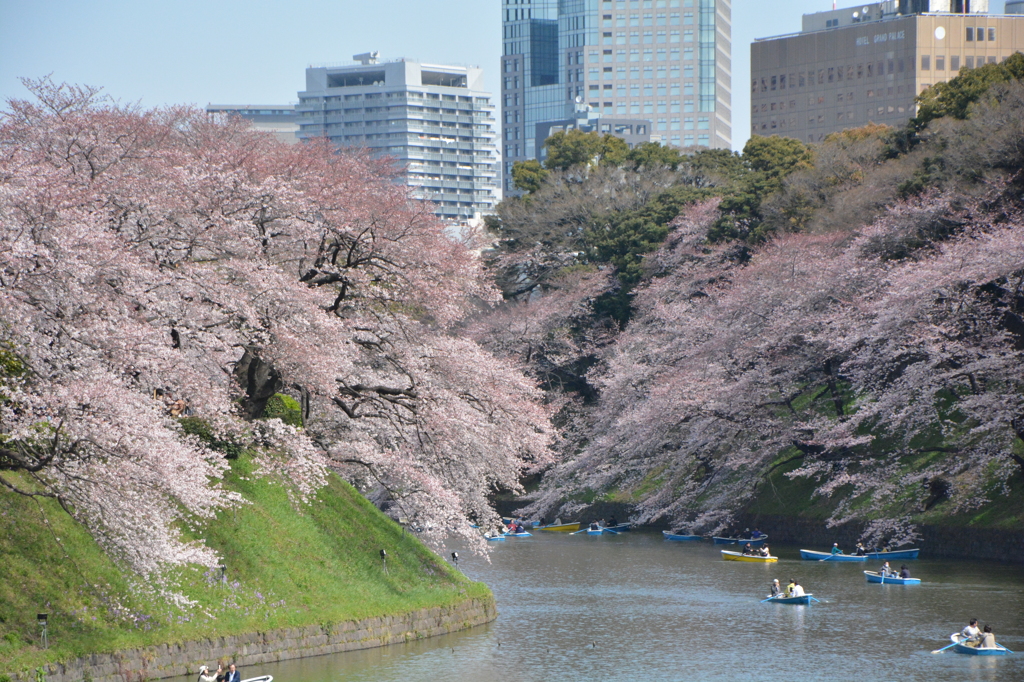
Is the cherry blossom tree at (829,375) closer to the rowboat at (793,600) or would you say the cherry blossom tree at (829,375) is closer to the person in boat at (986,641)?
the rowboat at (793,600)

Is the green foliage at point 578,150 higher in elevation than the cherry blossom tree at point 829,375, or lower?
higher

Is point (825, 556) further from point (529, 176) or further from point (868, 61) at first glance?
point (868, 61)

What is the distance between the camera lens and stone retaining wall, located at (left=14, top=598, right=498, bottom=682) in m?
21.1

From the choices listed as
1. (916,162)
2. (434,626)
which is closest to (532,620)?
(434,626)

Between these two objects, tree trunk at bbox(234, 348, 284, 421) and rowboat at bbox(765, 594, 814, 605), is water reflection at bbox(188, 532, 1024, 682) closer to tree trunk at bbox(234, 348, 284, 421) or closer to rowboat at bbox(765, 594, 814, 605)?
rowboat at bbox(765, 594, 814, 605)

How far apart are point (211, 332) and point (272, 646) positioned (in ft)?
22.5

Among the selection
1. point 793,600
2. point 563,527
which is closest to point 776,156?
point 563,527

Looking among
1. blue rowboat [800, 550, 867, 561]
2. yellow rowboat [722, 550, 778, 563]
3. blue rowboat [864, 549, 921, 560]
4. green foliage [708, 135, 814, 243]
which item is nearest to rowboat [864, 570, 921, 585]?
blue rowboat [864, 549, 921, 560]

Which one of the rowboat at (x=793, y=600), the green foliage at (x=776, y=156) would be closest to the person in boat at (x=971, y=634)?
the rowboat at (x=793, y=600)

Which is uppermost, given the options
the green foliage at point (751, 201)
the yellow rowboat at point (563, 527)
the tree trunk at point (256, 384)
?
the green foliage at point (751, 201)

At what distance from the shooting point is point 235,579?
25.4 metres

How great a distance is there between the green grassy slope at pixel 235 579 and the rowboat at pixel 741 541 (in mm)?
17985

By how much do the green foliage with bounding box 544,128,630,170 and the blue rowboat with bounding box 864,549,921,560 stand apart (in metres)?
40.0

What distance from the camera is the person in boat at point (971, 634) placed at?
26.9m
